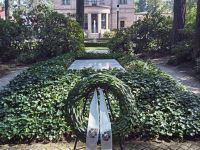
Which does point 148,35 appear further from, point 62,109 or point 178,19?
point 62,109

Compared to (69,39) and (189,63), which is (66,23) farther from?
(189,63)

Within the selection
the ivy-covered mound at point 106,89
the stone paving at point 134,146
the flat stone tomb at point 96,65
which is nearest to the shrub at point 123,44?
the flat stone tomb at point 96,65

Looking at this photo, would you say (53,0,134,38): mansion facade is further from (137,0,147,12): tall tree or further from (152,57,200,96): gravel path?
(137,0,147,12): tall tree

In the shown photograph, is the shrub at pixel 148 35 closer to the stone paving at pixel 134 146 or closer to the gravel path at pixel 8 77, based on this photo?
the gravel path at pixel 8 77

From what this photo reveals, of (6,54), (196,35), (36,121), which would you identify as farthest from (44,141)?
(6,54)

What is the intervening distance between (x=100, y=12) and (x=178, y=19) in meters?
25.8

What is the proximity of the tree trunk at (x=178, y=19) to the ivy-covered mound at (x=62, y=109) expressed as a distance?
10289 mm

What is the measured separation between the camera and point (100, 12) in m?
41.4

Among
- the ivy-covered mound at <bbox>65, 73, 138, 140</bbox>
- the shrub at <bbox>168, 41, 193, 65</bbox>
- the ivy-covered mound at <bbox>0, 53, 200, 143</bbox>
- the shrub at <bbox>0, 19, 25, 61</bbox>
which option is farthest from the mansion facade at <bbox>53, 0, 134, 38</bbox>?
the ivy-covered mound at <bbox>65, 73, 138, 140</bbox>

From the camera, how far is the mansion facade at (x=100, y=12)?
41250 mm

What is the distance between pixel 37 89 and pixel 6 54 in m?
10.2

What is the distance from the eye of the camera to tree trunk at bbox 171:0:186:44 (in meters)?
16.1

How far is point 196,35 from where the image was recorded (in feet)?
40.7

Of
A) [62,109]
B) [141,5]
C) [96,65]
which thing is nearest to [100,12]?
[96,65]
